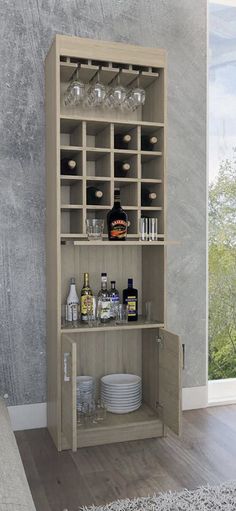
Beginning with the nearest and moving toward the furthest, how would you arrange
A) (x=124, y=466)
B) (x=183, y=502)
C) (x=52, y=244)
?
(x=183, y=502) < (x=124, y=466) < (x=52, y=244)

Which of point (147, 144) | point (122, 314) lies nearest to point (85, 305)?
point (122, 314)

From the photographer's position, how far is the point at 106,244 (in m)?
2.82

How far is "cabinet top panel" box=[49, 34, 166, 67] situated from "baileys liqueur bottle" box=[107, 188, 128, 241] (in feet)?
2.35

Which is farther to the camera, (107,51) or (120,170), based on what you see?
(120,170)

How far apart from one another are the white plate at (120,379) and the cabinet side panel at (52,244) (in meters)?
0.36

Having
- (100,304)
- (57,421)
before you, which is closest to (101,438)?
(57,421)

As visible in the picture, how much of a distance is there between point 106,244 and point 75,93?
808 mm

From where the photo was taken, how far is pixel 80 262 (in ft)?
10.4

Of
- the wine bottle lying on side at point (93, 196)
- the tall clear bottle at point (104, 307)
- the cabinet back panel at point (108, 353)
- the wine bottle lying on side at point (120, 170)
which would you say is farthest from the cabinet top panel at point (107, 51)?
the cabinet back panel at point (108, 353)

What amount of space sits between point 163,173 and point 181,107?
0.70 meters

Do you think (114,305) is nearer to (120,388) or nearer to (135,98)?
(120,388)

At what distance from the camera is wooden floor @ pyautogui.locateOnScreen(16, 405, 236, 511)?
2328 millimetres

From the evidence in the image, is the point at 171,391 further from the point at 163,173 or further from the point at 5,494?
the point at 5,494

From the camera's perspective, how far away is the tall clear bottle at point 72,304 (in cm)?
299
